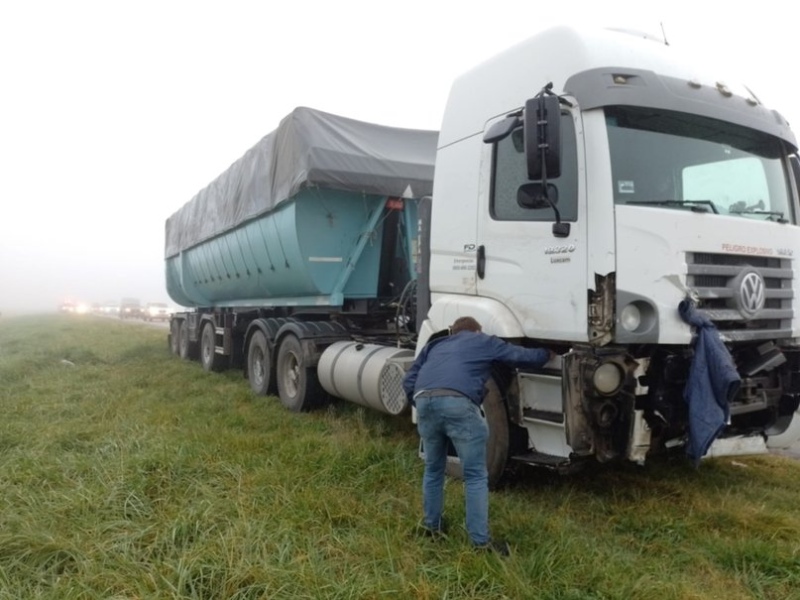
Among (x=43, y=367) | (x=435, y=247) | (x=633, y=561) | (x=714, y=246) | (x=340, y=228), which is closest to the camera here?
(x=633, y=561)

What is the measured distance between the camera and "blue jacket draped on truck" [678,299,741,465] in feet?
11.6

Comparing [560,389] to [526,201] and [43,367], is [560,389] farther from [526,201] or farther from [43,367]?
[43,367]

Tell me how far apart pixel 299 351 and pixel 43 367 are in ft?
24.5

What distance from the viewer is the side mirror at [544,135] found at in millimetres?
3598

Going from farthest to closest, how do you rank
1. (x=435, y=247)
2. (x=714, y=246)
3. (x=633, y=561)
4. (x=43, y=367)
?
(x=43, y=367) → (x=435, y=247) → (x=714, y=246) → (x=633, y=561)

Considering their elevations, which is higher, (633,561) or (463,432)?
(463,432)

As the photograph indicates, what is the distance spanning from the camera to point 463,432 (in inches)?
137

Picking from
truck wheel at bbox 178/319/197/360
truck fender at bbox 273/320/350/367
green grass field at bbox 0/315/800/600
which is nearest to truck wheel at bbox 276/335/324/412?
truck fender at bbox 273/320/350/367

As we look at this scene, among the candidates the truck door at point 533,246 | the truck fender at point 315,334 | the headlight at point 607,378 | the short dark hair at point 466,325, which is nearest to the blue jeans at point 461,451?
the short dark hair at point 466,325

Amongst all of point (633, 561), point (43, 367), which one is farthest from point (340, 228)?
point (43, 367)

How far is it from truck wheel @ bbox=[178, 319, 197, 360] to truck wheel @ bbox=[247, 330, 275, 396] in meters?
5.07

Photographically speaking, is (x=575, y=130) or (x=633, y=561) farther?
(x=575, y=130)

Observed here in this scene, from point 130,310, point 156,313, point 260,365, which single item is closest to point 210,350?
point 260,365

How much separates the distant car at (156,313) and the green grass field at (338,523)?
140 ft
